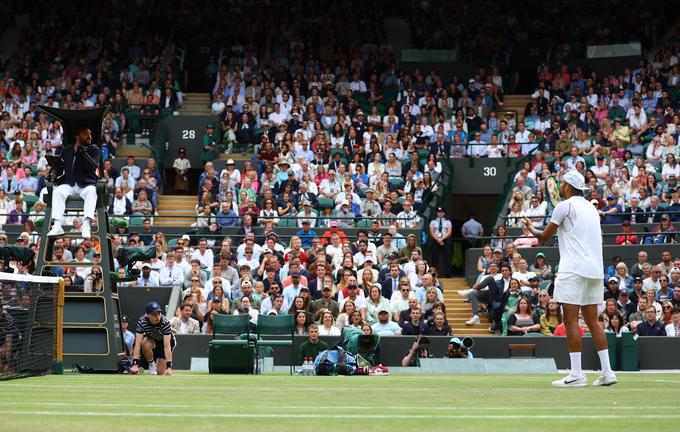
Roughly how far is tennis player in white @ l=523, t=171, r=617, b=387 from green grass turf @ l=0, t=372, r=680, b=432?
0.42m

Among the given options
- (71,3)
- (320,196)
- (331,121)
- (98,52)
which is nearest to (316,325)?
(320,196)

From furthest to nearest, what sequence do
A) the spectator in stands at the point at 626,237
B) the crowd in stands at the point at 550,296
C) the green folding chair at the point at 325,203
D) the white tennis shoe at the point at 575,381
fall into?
1. the green folding chair at the point at 325,203
2. the spectator in stands at the point at 626,237
3. the crowd in stands at the point at 550,296
4. the white tennis shoe at the point at 575,381

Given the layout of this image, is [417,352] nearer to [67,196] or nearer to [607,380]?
[67,196]

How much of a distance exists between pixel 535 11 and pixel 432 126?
9.85 metres

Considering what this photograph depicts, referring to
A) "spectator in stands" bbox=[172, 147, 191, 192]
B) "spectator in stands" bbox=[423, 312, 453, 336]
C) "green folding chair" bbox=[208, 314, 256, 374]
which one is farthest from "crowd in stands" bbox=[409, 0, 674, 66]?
"green folding chair" bbox=[208, 314, 256, 374]

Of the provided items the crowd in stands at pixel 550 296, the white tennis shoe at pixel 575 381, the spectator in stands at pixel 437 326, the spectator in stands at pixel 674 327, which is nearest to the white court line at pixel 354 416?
the white tennis shoe at pixel 575 381

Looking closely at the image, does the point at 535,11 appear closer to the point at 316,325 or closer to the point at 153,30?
the point at 153,30

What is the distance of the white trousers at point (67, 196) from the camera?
14.4 m

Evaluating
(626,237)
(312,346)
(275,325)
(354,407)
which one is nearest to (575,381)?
(354,407)

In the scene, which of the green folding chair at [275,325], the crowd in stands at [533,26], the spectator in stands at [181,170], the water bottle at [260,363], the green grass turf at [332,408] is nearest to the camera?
the green grass turf at [332,408]

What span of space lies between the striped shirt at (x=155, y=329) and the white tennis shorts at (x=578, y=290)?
281 inches

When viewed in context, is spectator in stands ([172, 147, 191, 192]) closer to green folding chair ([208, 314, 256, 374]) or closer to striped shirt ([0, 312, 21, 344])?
green folding chair ([208, 314, 256, 374])

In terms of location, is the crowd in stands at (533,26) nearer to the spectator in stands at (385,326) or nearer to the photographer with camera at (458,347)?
the spectator in stands at (385,326)

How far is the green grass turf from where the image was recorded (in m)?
6.48
